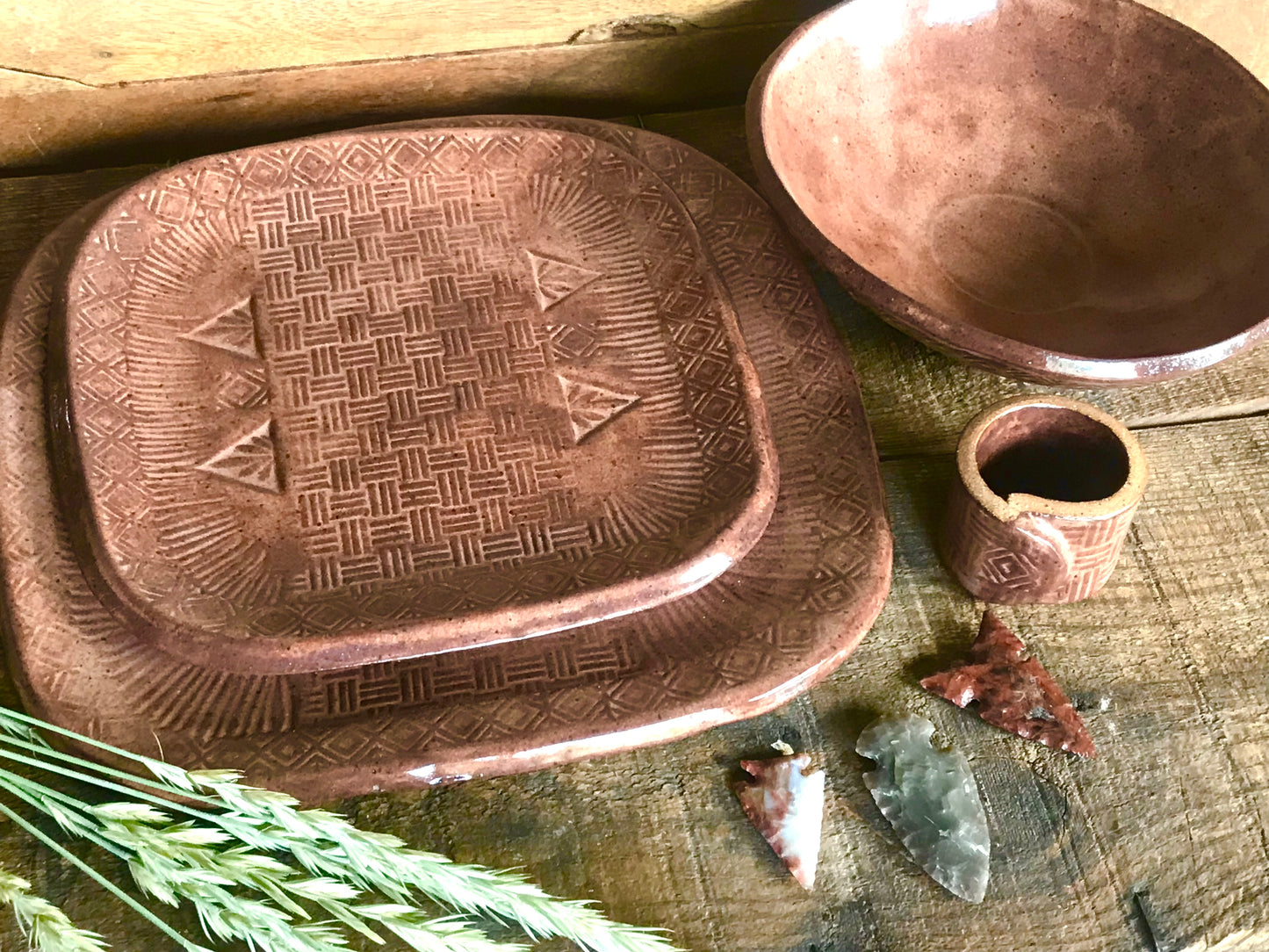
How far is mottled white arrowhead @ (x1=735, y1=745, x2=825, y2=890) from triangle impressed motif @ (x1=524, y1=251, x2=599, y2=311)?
550 mm

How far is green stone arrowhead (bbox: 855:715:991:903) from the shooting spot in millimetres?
978

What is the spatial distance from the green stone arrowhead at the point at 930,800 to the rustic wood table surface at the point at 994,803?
0.01 m

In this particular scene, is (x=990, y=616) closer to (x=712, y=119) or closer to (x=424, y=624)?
(x=424, y=624)

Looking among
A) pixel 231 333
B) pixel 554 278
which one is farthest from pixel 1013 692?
pixel 231 333

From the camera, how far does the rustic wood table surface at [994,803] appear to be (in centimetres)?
96

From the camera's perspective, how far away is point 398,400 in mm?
1176

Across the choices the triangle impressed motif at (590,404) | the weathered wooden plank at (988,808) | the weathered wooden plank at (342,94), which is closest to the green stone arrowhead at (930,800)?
the weathered wooden plank at (988,808)

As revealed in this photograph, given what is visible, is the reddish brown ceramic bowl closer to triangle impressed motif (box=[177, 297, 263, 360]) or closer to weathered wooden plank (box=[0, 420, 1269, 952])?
weathered wooden plank (box=[0, 420, 1269, 952])

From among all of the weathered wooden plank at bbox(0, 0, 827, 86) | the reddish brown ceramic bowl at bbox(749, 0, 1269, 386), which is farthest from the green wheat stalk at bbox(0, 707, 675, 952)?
the weathered wooden plank at bbox(0, 0, 827, 86)

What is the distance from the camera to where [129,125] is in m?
1.41

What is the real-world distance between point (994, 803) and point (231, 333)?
0.90 metres

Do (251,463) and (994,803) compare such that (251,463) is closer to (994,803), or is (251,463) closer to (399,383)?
(399,383)

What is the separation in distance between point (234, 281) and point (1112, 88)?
1054 mm

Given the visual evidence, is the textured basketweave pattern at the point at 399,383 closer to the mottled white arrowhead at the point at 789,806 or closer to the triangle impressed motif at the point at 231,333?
the triangle impressed motif at the point at 231,333
